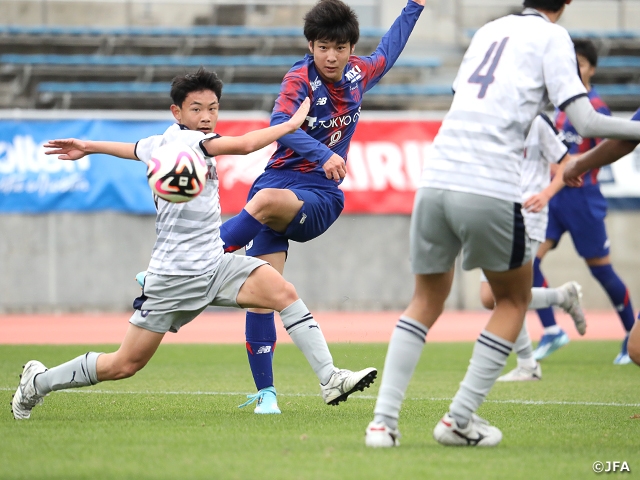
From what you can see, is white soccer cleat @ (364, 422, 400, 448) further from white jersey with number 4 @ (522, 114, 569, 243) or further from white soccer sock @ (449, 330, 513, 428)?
white jersey with number 4 @ (522, 114, 569, 243)

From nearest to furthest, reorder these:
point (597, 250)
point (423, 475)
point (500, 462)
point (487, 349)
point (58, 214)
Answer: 1. point (423, 475)
2. point (500, 462)
3. point (487, 349)
4. point (597, 250)
5. point (58, 214)

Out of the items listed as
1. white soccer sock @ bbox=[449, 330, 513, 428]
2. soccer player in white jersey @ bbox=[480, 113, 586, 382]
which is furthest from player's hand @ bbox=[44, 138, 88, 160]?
soccer player in white jersey @ bbox=[480, 113, 586, 382]

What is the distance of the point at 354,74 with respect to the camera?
6.13 m

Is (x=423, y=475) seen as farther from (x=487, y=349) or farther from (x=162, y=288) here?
(x=162, y=288)

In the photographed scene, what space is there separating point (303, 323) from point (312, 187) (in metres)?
1.01

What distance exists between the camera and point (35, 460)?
4.07 m

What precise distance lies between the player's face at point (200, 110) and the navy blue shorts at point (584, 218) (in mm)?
5130

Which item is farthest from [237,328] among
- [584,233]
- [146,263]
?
[584,233]

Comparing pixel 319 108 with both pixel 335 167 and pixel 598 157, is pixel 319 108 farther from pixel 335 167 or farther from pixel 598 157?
pixel 598 157

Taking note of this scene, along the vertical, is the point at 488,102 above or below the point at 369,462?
above

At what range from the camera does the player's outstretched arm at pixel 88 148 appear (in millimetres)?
5320

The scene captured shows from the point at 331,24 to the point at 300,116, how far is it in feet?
2.42

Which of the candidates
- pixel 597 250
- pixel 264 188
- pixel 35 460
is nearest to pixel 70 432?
pixel 35 460

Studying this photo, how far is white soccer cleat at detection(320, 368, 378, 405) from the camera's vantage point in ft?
17.0
